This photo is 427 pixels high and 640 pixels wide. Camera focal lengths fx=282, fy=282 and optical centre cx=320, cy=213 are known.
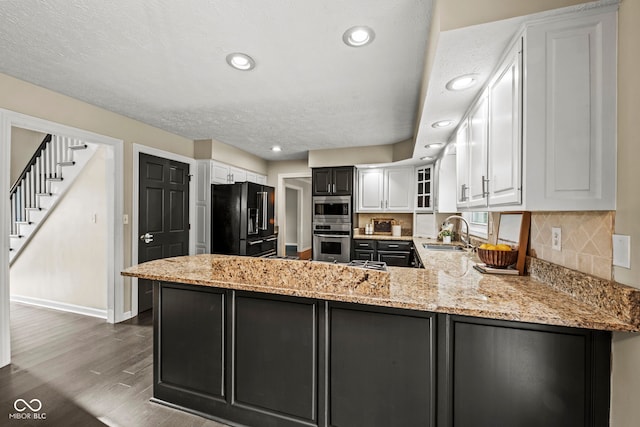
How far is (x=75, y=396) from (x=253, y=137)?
3.41 metres

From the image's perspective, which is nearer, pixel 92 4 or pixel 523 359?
pixel 523 359

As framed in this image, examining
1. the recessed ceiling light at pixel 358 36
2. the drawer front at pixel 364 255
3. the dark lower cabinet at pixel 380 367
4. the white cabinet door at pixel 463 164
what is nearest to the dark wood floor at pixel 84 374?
the dark lower cabinet at pixel 380 367

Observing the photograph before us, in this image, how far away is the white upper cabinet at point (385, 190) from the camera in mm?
4805

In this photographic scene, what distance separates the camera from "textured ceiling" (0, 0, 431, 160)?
1.60 m

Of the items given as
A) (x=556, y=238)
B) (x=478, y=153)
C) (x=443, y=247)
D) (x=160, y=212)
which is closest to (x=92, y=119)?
(x=160, y=212)

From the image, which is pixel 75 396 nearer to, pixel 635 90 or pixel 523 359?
pixel 523 359

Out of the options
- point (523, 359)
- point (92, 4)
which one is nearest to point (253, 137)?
point (92, 4)

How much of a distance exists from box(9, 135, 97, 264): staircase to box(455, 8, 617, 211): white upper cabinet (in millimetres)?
4343

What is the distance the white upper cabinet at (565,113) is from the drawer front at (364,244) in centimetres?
335

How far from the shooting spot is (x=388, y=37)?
1803mm

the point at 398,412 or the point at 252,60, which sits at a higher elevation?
the point at 252,60

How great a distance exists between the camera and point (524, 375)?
1.23 meters

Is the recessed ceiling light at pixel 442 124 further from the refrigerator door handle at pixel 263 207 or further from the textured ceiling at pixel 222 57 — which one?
the refrigerator door handle at pixel 263 207

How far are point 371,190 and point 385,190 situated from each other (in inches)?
9.5
